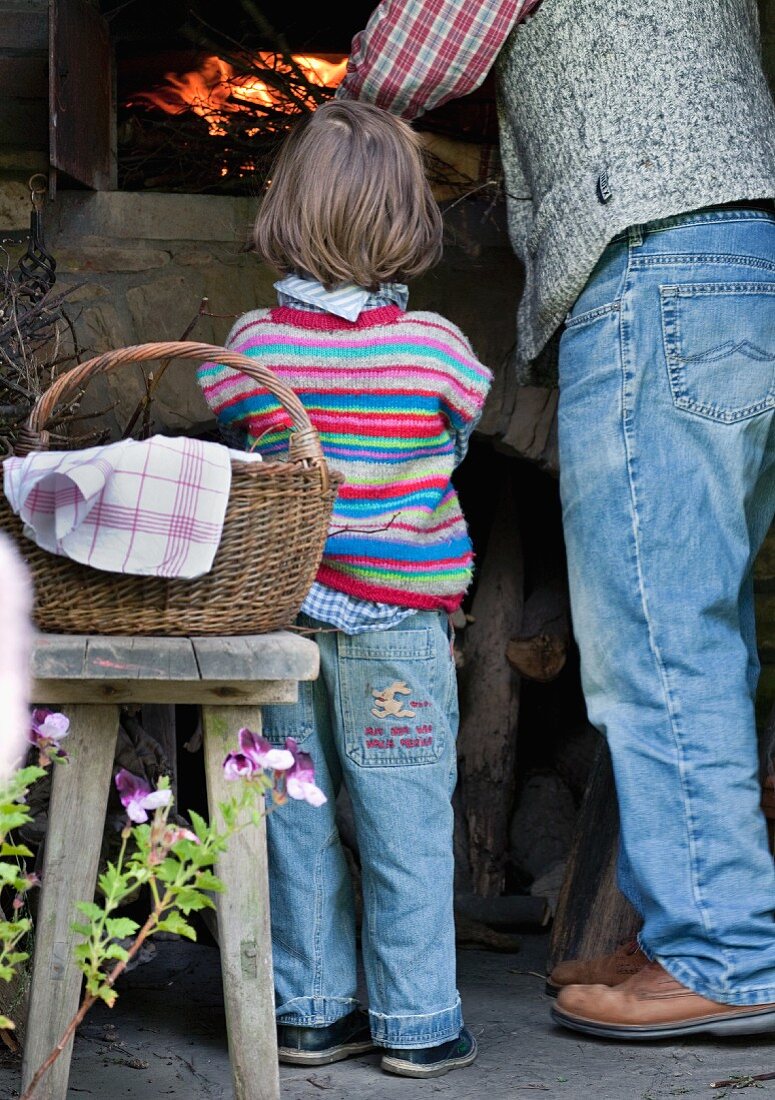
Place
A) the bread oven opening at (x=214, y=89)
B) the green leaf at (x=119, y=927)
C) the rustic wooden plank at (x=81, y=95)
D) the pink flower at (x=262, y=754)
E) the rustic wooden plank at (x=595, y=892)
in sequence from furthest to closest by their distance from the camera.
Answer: the bread oven opening at (x=214, y=89) < the rustic wooden plank at (x=81, y=95) < the rustic wooden plank at (x=595, y=892) < the pink flower at (x=262, y=754) < the green leaf at (x=119, y=927)

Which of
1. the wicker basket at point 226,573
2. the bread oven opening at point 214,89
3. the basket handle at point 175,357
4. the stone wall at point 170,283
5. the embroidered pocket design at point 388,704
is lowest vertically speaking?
the embroidered pocket design at point 388,704

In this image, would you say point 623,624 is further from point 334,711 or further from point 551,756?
point 551,756

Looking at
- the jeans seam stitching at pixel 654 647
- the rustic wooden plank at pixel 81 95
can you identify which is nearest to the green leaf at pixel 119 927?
the jeans seam stitching at pixel 654 647

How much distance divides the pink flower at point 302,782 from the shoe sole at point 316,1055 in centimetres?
78

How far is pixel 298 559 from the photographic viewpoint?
6.31 feet

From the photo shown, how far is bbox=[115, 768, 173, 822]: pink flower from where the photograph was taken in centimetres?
167

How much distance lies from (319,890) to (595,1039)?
A: 22.2 inches

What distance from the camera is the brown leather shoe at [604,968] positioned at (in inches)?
99.6

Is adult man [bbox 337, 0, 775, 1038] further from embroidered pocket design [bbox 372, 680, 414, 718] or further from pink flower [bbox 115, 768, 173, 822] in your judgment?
pink flower [bbox 115, 768, 173, 822]

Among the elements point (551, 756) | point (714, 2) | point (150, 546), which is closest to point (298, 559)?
point (150, 546)

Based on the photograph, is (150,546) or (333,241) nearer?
(150,546)

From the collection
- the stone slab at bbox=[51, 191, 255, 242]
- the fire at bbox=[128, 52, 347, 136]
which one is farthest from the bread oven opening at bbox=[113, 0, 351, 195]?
the stone slab at bbox=[51, 191, 255, 242]

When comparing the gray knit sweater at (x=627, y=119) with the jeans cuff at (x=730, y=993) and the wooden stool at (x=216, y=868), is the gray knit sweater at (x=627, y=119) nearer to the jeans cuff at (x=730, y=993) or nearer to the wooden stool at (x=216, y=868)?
the wooden stool at (x=216, y=868)

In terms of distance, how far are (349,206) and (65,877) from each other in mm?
1153
